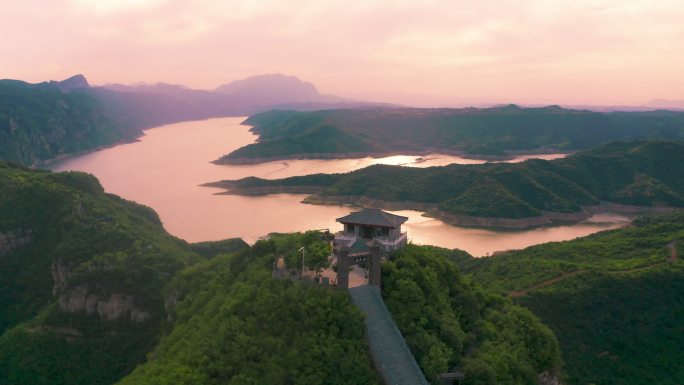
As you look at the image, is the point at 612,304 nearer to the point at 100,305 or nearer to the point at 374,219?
the point at 374,219

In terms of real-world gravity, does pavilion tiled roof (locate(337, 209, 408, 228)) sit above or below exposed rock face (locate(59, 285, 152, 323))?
above

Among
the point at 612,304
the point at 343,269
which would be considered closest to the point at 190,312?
the point at 343,269

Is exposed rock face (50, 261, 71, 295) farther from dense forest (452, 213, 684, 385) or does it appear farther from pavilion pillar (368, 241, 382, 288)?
dense forest (452, 213, 684, 385)

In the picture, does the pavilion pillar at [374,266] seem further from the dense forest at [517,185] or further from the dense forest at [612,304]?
the dense forest at [517,185]

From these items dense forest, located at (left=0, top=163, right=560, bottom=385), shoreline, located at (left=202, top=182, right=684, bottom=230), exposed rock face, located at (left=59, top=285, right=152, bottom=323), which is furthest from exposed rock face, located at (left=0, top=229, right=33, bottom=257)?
shoreline, located at (left=202, top=182, right=684, bottom=230)

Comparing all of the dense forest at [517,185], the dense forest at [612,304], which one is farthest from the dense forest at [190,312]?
the dense forest at [517,185]
